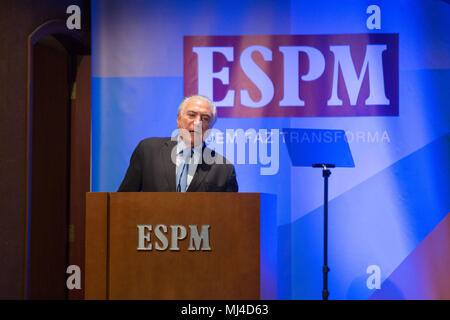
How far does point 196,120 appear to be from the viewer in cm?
299

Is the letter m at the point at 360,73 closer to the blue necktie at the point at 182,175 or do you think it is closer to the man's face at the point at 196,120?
the man's face at the point at 196,120

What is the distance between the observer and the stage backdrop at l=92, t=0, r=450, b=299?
13.0ft

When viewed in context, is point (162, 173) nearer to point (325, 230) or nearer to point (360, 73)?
point (325, 230)

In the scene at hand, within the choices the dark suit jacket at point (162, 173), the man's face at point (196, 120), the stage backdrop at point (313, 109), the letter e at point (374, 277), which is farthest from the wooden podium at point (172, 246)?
the letter e at point (374, 277)

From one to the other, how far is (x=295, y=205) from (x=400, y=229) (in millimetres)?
891

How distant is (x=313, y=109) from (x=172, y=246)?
8.50 ft

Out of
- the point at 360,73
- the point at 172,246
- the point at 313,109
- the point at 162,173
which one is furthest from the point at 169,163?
the point at 360,73

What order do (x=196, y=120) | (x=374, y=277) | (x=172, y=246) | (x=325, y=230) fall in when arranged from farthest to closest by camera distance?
(x=374, y=277) < (x=325, y=230) < (x=196, y=120) < (x=172, y=246)

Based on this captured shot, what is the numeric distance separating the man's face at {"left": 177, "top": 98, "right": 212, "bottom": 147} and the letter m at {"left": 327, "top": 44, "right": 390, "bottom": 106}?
4.66 ft

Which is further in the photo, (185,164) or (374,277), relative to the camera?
(374,277)

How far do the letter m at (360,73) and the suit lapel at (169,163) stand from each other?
1.73 m

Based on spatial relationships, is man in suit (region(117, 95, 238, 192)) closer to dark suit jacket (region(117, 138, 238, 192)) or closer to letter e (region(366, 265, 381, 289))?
dark suit jacket (region(117, 138, 238, 192))

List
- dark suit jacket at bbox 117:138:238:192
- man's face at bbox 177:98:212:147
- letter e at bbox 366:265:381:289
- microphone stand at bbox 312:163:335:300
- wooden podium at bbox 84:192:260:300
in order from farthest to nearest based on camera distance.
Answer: letter e at bbox 366:265:381:289
microphone stand at bbox 312:163:335:300
man's face at bbox 177:98:212:147
dark suit jacket at bbox 117:138:238:192
wooden podium at bbox 84:192:260:300

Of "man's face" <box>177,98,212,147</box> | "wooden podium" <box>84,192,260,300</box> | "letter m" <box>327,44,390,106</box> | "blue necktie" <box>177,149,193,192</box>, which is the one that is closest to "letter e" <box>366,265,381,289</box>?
"letter m" <box>327,44,390,106</box>
